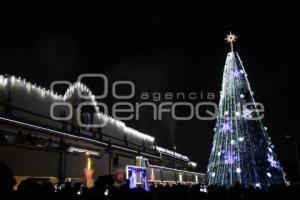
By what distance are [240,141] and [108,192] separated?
1012 inches

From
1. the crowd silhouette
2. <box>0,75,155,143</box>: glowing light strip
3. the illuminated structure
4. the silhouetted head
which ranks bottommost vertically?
the crowd silhouette

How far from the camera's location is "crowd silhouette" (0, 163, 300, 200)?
2.89 meters

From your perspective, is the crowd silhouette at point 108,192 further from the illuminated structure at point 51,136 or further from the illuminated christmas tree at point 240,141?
the illuminated christmas tree at point 240,141

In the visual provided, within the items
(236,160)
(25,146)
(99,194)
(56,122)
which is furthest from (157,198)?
(236,160)

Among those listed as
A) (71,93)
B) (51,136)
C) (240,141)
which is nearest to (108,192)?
(51,136)

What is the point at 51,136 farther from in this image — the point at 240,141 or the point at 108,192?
the point at 240,141

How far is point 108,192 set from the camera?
714 cm

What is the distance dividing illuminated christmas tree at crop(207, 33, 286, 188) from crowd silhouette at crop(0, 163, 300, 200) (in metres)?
18.2

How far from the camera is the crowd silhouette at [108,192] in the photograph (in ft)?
9.49

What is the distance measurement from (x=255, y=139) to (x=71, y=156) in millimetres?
19150

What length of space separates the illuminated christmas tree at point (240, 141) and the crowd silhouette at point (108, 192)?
59.8 feet

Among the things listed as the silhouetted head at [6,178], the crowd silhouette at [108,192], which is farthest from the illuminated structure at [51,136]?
the silhouetted head at [6,178]

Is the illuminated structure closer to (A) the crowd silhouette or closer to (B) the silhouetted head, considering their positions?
(A) the crowd silhouette

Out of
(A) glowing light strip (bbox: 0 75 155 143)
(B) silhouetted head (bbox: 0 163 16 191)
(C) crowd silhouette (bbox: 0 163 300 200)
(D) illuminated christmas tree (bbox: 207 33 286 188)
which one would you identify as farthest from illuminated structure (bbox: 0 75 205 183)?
(B) silhouetted head (bbox: 0 163 16 191)
